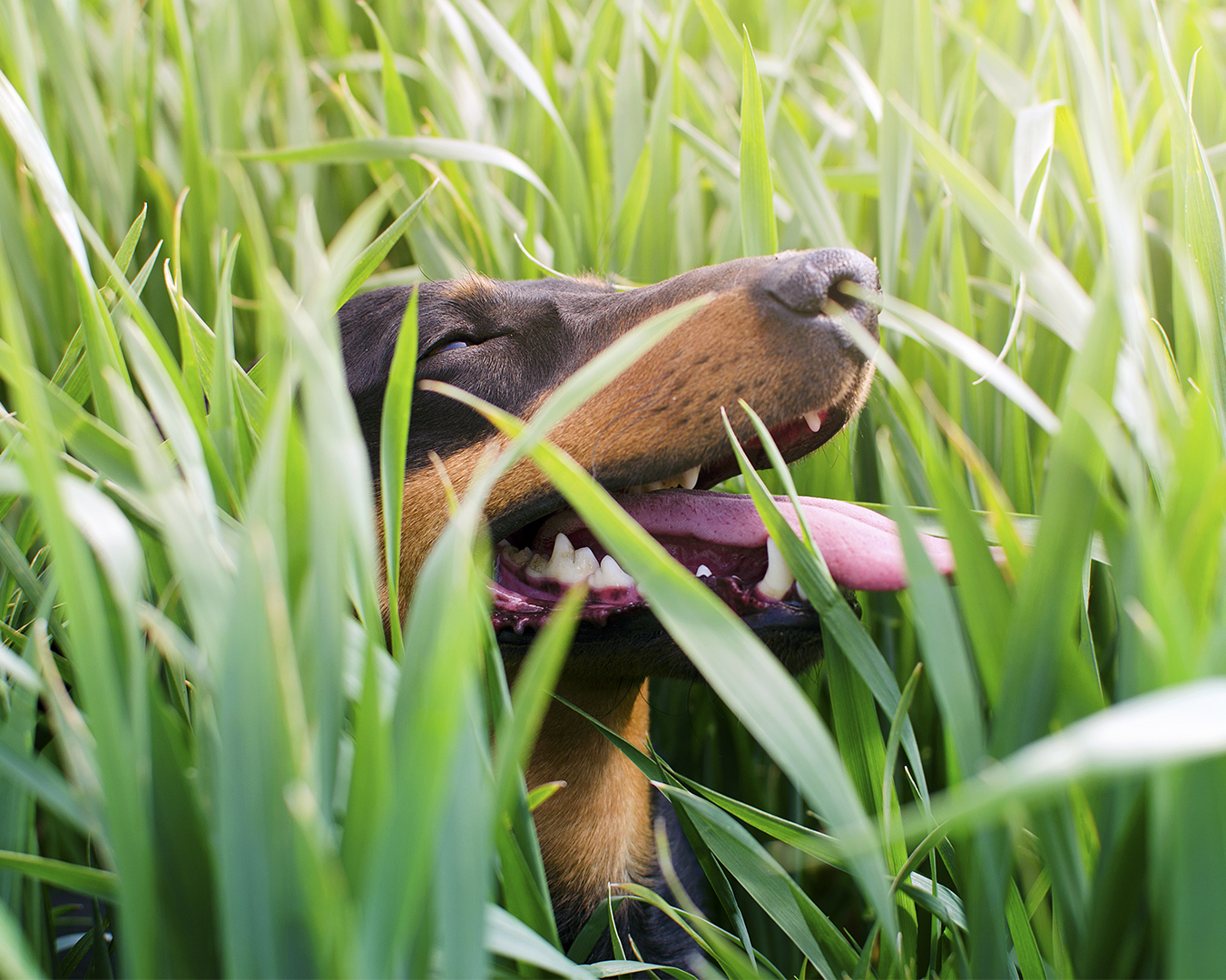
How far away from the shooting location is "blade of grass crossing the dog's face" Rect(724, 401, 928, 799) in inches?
33.8

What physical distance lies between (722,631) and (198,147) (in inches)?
76.4

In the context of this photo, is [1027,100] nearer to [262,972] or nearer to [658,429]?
[658,429]

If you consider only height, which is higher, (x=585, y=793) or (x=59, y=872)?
(x=59, y=872)

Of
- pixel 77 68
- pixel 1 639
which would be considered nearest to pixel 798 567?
pixel 1 639

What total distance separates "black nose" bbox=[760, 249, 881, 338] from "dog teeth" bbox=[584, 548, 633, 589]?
451mm

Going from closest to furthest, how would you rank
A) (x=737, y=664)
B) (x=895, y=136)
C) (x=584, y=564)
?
(x=737, y=664) → (x=584, y=564) → (x=895, y=136)

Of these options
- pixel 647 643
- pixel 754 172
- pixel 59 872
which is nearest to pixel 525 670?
pixel 59 872

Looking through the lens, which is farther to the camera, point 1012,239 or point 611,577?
point 611,577

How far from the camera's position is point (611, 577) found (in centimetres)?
131

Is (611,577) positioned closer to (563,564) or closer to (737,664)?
(563,564)

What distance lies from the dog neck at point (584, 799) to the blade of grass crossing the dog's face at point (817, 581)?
554 millimetres

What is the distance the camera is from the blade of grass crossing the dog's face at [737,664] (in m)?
0.65

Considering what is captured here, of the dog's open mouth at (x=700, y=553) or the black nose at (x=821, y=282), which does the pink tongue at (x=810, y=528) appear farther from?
the black nose at (x=821, y=282)

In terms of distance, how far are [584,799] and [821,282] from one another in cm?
92
